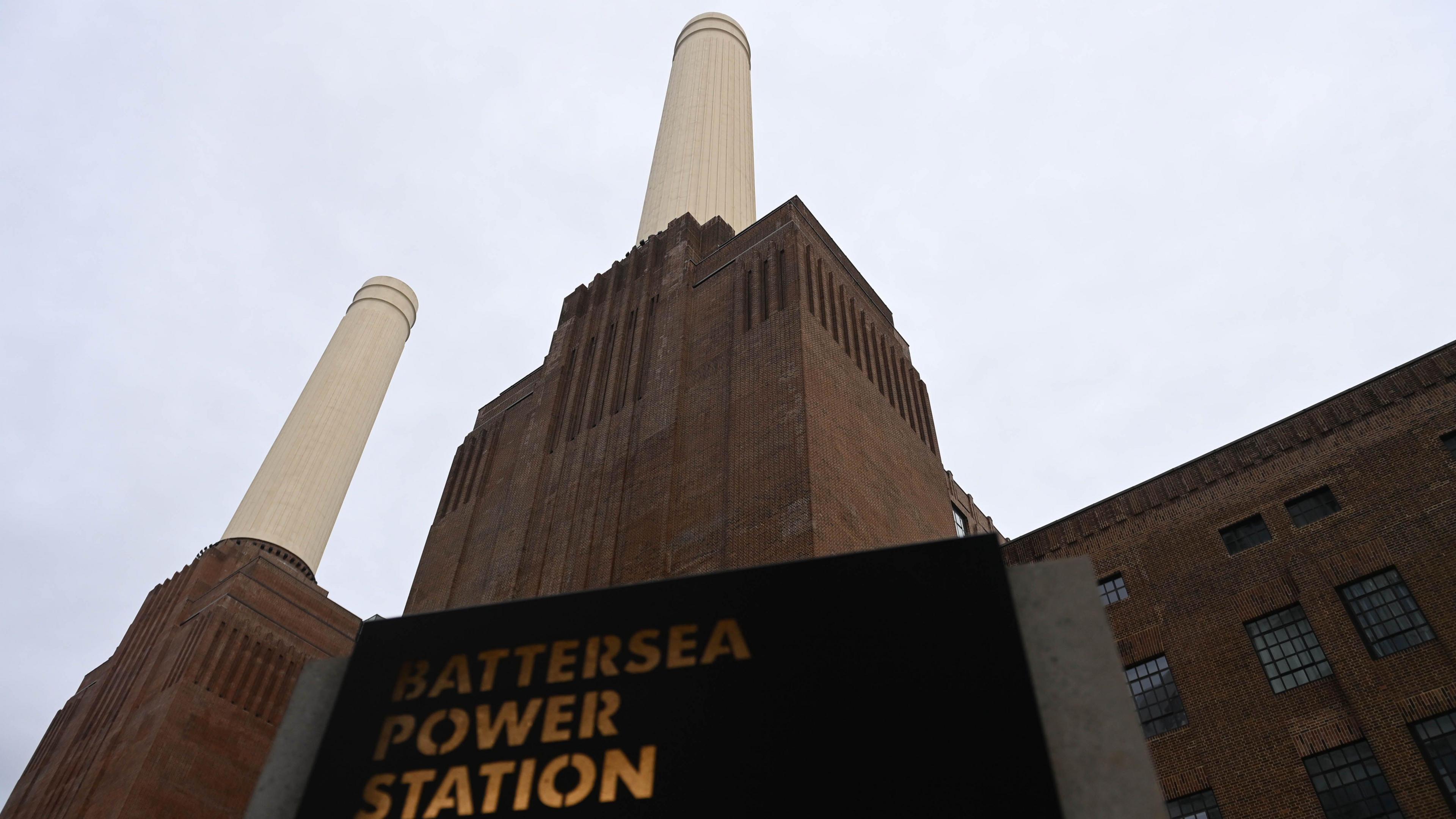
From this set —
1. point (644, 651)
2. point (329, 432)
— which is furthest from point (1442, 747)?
point (329, 432)

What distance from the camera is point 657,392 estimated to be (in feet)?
94.7

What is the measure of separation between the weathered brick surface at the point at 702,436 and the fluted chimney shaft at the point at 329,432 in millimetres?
19973

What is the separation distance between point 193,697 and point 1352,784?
35.1 m

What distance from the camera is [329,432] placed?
57.6 metres

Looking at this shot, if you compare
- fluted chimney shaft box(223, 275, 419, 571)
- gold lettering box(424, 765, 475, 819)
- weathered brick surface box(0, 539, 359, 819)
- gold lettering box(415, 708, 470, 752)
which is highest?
fluted chimney shaft box(223, 275, 419, 571)

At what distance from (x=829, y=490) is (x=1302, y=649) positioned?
13026 mm

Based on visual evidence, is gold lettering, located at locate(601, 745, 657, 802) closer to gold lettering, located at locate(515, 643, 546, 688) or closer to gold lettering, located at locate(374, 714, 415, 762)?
gold lettering, located at locate(515, 643, 546, 688)

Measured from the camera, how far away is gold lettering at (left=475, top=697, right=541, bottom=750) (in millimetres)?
→ 7484

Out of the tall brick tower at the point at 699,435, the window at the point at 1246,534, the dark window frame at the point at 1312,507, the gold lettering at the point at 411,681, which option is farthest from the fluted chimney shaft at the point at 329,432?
the gold lettering at the point at 411,681

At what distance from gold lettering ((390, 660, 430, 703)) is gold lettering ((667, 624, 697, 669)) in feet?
6.95

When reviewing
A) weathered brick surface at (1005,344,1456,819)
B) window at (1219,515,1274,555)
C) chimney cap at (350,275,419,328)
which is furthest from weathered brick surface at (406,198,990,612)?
chimney cap at (350,275,419,328)

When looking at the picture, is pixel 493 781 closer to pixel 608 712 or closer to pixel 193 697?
pixel 608 712

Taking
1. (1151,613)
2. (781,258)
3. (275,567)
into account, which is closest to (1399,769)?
(1151,613)

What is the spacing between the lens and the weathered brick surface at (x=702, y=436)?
77.8 ft
